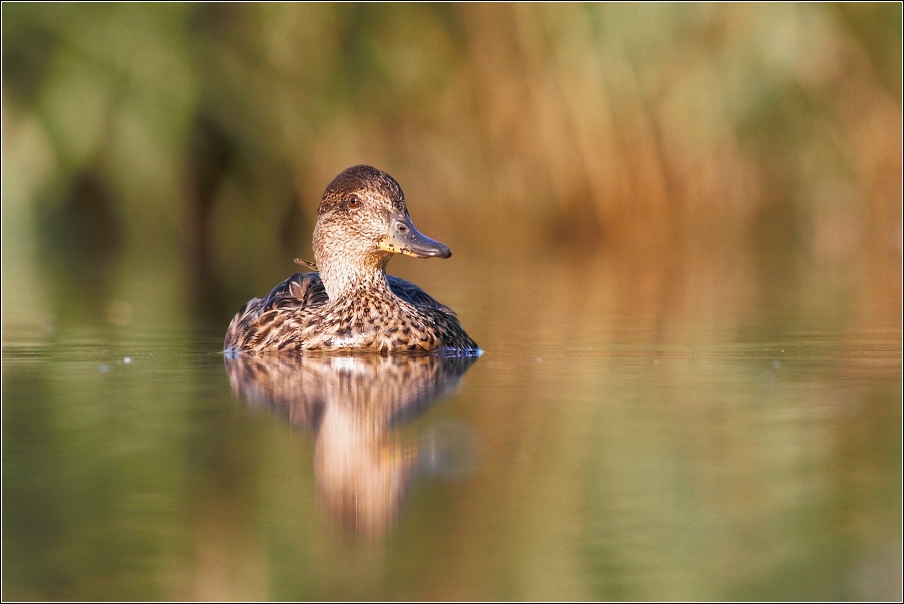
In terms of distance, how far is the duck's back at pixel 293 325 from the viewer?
6156 mm

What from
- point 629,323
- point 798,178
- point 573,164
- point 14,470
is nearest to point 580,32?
point 573,164

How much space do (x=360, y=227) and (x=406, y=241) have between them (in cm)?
28

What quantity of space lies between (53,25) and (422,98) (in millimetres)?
3081

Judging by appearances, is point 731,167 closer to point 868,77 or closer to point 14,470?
point 868,77

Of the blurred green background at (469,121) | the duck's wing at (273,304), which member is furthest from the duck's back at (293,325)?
the blurred green background at (469,121)

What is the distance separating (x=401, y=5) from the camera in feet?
40.1

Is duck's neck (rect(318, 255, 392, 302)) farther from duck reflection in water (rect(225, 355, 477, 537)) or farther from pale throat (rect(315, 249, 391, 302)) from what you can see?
duck reflection in water (rect(225, 355, 477, 537))

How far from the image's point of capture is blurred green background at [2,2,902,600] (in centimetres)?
290

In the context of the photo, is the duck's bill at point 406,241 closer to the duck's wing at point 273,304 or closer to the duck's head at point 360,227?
the duck's head at point 360,227

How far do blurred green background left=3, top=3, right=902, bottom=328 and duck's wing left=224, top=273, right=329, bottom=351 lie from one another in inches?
175

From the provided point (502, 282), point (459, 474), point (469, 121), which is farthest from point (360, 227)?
point (469, 121)

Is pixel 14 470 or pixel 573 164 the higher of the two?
pixel 573 164

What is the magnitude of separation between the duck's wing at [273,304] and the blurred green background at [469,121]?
4450 mm

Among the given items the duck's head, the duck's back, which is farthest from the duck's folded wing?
the duck's head
